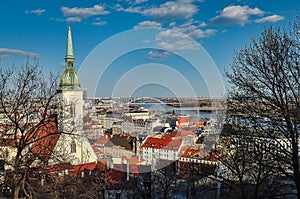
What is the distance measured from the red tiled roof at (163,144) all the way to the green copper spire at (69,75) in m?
15.2

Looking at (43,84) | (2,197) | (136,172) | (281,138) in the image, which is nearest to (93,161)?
(136,172)

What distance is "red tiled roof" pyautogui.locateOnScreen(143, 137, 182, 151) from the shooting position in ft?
107

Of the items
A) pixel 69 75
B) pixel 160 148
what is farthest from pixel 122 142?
pixel 69 75

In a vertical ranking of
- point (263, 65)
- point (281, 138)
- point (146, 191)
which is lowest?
point (146, 191)

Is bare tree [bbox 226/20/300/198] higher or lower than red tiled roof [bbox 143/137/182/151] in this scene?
higher

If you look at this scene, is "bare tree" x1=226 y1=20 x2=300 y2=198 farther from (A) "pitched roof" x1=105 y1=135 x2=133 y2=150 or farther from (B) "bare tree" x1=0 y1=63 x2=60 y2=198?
(A) "pitched roof" x1=105 y1=135 x2=133 y2=150

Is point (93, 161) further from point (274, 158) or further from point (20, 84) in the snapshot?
point (274, 158)

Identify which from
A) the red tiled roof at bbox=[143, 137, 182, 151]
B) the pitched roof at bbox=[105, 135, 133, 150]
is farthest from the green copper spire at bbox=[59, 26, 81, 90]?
the red tiled roof at bbox=[143, 137, 182, 151]

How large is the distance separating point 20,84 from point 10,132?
1.38 meters

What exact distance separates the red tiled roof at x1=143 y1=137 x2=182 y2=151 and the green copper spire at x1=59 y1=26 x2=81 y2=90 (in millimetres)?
15233

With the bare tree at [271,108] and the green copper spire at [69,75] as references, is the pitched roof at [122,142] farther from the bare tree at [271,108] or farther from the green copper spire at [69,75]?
the bare tree at [271,108]

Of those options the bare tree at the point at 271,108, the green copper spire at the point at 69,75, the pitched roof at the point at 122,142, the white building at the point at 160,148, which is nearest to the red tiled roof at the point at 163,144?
the white building at the point at 160,148

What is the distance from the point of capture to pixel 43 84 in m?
6.65

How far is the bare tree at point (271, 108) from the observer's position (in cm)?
578
